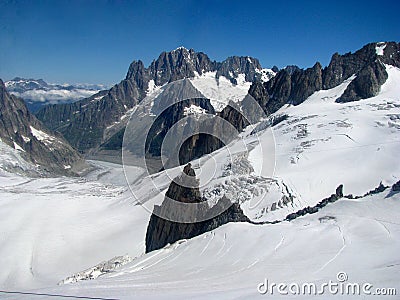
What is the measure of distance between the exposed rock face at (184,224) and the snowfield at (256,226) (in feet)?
13.4

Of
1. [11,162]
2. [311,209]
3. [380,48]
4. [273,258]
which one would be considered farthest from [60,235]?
[11,162]

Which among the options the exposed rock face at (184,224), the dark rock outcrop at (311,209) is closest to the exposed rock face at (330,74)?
the exposed rock face at (184,224)

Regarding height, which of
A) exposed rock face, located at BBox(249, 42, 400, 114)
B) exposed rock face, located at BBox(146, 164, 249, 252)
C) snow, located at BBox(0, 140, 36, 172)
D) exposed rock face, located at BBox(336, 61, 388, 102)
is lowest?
exposed rock face, located at BBox(146, 164, 249, 252)

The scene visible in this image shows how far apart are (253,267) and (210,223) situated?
1685 centimetres

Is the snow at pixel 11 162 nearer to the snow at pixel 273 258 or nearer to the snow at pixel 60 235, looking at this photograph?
the snow at pixel 60 235

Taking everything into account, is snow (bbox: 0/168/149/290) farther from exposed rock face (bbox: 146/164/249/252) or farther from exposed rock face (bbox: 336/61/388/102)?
exposed rock face (bbox: 336/61/388/102)

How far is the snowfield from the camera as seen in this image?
1388 centimetres

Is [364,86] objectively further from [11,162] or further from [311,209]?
[11,162]

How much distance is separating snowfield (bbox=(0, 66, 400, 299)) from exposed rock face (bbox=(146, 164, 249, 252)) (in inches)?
161

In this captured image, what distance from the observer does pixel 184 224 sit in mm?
34594

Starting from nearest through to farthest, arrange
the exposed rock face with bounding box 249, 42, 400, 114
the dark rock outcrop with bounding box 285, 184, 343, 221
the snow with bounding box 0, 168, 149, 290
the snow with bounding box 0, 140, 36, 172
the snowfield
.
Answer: the snowfield
the dark rock outcrop with bounding box 285, 184, 343, 221
the snow with bounding box 0, 168, 149, 290
the exposed rock face with bounding box 249, 42, 400, 114
the snow with bounding box 0, 140, 36, 172

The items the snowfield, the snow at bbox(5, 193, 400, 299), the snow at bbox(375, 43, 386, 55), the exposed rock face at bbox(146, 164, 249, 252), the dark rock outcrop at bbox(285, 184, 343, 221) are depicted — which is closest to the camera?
the snow at bbox(5, 193, 400, 299)

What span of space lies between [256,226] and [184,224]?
41.5 feet

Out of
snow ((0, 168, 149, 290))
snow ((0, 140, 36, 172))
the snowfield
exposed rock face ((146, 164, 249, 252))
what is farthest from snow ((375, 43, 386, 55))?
snow ((0, 140, 36, 172))
